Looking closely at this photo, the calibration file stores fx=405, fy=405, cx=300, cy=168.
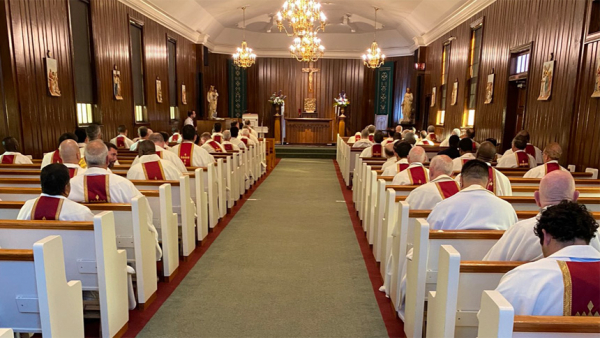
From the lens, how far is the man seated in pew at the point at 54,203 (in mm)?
2535

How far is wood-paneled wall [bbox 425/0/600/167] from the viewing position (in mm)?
5621

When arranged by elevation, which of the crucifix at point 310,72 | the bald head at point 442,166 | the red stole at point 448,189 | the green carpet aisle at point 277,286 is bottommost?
the green carpet aisle at point 277,286

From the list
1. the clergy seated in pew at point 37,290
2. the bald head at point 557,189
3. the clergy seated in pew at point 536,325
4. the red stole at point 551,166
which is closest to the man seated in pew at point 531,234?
the bald head at point 557,189

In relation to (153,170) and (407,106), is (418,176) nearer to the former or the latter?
(153,170)

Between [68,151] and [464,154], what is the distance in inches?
176

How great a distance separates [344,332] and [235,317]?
808 millimetres

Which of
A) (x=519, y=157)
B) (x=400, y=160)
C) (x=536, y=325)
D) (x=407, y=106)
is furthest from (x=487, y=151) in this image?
(x=407, y=106)

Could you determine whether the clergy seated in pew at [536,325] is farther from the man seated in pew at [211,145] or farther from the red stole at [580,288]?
the man seated in pew at [211,145]

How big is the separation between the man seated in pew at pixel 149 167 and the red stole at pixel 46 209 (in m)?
1.77

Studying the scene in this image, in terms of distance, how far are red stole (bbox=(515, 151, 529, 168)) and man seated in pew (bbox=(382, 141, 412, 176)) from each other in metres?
2.02

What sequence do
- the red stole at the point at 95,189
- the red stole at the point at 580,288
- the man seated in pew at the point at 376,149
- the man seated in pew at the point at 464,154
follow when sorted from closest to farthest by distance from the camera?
the red stole at the point at 580,288 → the red stole at the point at 95,189 → the man seated in pew at the point at 464,154 → the man seated in pew at the point at 376,149

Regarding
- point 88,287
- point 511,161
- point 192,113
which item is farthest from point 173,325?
point 192,113

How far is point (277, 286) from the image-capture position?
11.6 ft

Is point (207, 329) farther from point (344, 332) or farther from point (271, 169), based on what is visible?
point (271, 169)
